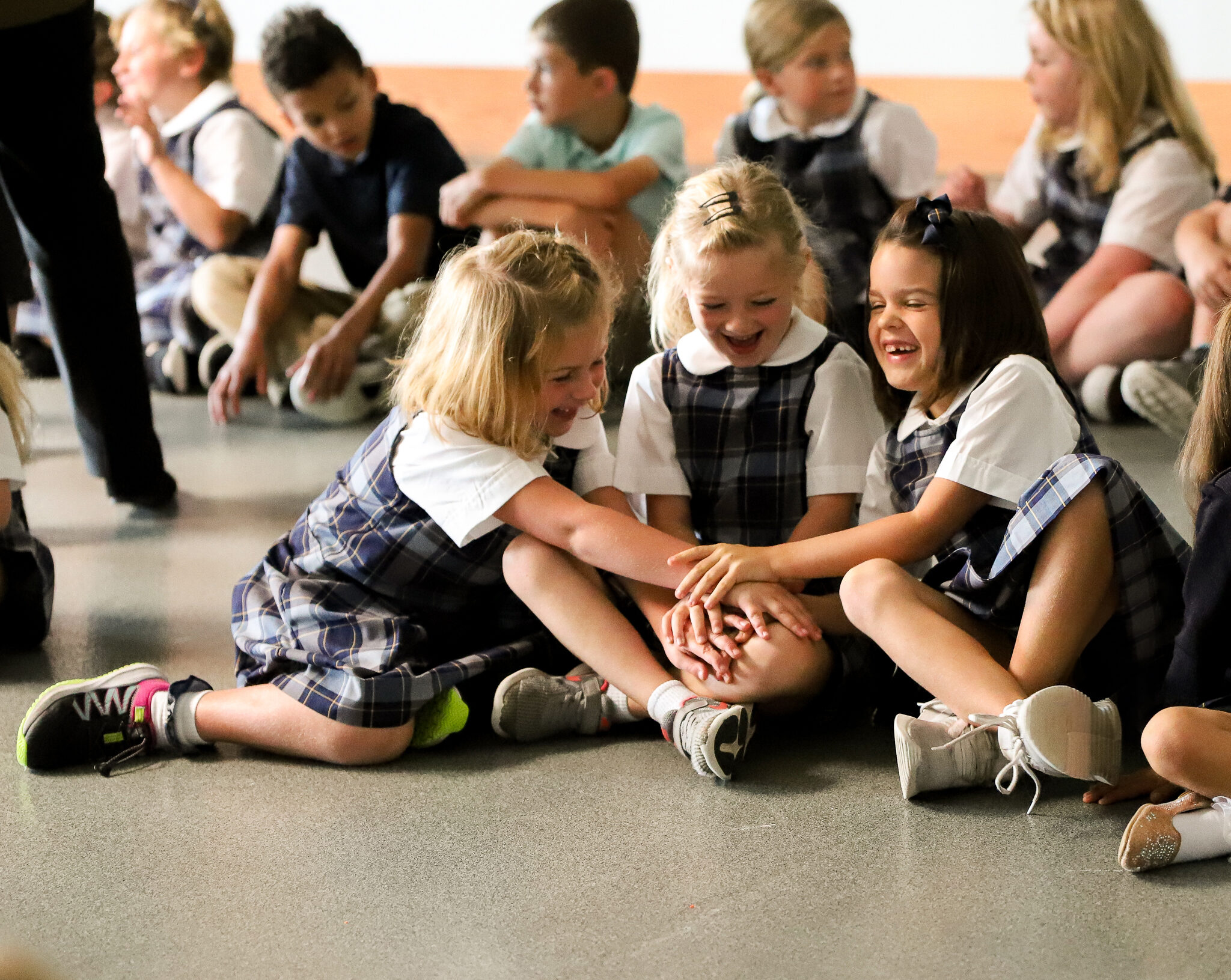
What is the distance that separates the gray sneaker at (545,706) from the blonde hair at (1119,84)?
1698 mm

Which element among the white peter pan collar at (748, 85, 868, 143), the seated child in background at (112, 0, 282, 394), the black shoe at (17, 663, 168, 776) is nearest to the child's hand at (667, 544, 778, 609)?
the black shoe at (17, 663, 168, 776)

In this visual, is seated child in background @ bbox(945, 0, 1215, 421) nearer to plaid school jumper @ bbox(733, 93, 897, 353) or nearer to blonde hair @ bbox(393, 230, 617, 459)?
plaid school jumper @ bbox(733, 93, 897, 353)

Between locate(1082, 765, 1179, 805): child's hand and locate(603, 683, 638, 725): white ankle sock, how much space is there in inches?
15.6

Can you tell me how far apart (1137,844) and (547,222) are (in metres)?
1.76

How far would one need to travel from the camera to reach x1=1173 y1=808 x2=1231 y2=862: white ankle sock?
948mm

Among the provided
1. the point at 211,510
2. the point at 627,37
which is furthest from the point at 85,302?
the point at 627,37

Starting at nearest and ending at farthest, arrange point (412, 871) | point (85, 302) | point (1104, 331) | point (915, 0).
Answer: point (412, 871) < point (85, 302) < point (1104, 331) < point (915, 0)

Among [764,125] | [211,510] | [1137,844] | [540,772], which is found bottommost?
[211,510]

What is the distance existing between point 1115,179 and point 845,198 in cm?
49

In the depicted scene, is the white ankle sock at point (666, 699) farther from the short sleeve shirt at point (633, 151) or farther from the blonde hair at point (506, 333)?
the short sleeve shirt at point (633, 151)

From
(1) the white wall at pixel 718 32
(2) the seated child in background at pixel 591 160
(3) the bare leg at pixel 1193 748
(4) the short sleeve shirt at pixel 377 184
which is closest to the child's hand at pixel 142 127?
(4) the short sleeve shirt at pixel 377 184

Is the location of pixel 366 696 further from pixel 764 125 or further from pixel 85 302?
pixel 764 125

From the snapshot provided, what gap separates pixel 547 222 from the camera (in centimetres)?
247

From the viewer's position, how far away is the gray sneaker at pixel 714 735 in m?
1.09
